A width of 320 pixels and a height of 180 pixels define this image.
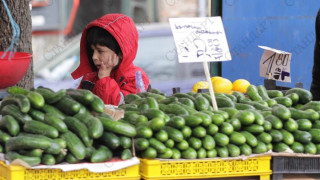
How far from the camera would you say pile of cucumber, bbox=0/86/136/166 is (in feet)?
9.23

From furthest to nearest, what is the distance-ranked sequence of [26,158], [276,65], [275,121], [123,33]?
[276,65] < [123,33] < [275,121] < [26,158]

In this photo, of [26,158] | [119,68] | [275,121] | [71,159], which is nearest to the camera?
[26,158]

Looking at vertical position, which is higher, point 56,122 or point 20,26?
point 20,26

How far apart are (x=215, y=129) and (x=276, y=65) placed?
6.73 ft

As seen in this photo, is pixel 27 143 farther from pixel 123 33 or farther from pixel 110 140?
pixel 123 33

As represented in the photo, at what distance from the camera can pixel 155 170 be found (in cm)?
301

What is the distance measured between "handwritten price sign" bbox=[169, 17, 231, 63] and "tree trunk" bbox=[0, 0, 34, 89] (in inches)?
80.9

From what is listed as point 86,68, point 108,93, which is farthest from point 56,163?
point 86,68

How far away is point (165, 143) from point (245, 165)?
0.50 m

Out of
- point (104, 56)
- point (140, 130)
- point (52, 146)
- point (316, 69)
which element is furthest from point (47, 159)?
point (316, 69)

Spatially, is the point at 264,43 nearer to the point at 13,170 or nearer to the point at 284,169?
the point at 284,169

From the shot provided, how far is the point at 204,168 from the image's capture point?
3.11 metres

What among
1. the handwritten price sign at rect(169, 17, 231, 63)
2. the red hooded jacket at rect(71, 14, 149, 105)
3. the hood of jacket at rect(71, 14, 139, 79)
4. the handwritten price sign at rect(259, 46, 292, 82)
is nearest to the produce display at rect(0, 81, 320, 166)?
the handwritten price sign at rect(169, 17, 231, 63)

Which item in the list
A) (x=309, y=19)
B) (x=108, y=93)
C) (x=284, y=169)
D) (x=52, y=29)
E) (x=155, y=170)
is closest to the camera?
(x=155, y=170)
